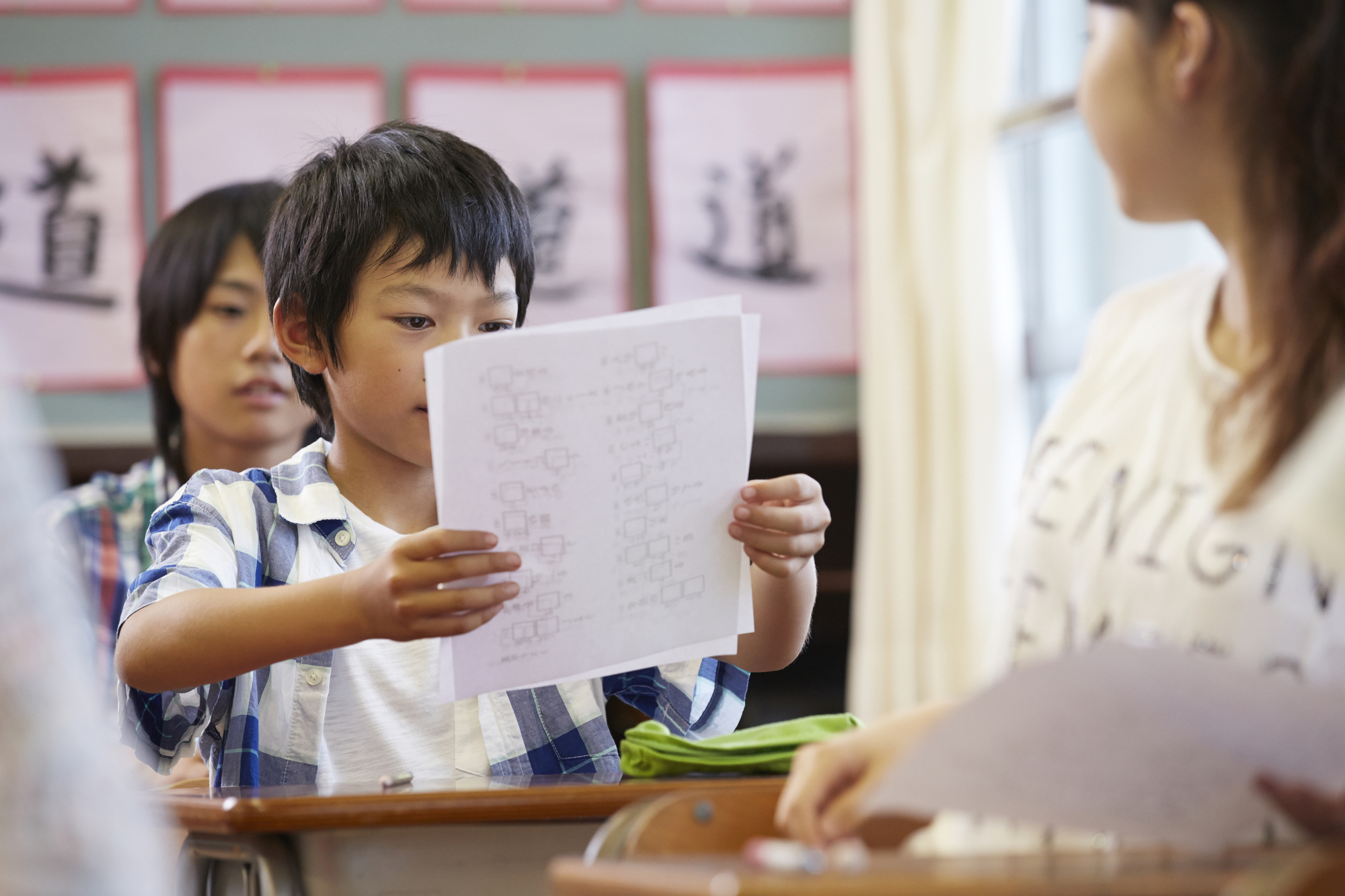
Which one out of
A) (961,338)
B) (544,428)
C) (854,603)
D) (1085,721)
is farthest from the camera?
(854,603)

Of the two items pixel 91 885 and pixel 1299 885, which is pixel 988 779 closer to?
pixel 1299 885

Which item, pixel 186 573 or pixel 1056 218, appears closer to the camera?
pixel 186 573

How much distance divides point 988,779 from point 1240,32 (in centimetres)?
43

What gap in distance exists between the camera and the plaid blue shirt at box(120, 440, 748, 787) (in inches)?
45.3

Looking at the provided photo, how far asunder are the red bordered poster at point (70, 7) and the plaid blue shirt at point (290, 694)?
2149 mm

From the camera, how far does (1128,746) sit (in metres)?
0.55

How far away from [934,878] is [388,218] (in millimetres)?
960

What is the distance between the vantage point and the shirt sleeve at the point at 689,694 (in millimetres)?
1246

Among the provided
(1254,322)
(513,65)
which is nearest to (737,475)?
(1254,322)

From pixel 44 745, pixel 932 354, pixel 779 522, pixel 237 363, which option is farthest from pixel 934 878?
pixel 932 354

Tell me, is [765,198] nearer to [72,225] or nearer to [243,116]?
[243,116]

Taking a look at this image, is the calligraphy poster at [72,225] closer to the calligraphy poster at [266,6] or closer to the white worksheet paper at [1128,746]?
the calligraphy poster at [266,6]

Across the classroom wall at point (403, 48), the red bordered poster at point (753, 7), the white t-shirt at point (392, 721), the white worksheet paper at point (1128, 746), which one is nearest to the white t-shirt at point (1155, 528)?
the white worksheet paper at point (1128, 746)

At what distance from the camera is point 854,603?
289 cm
